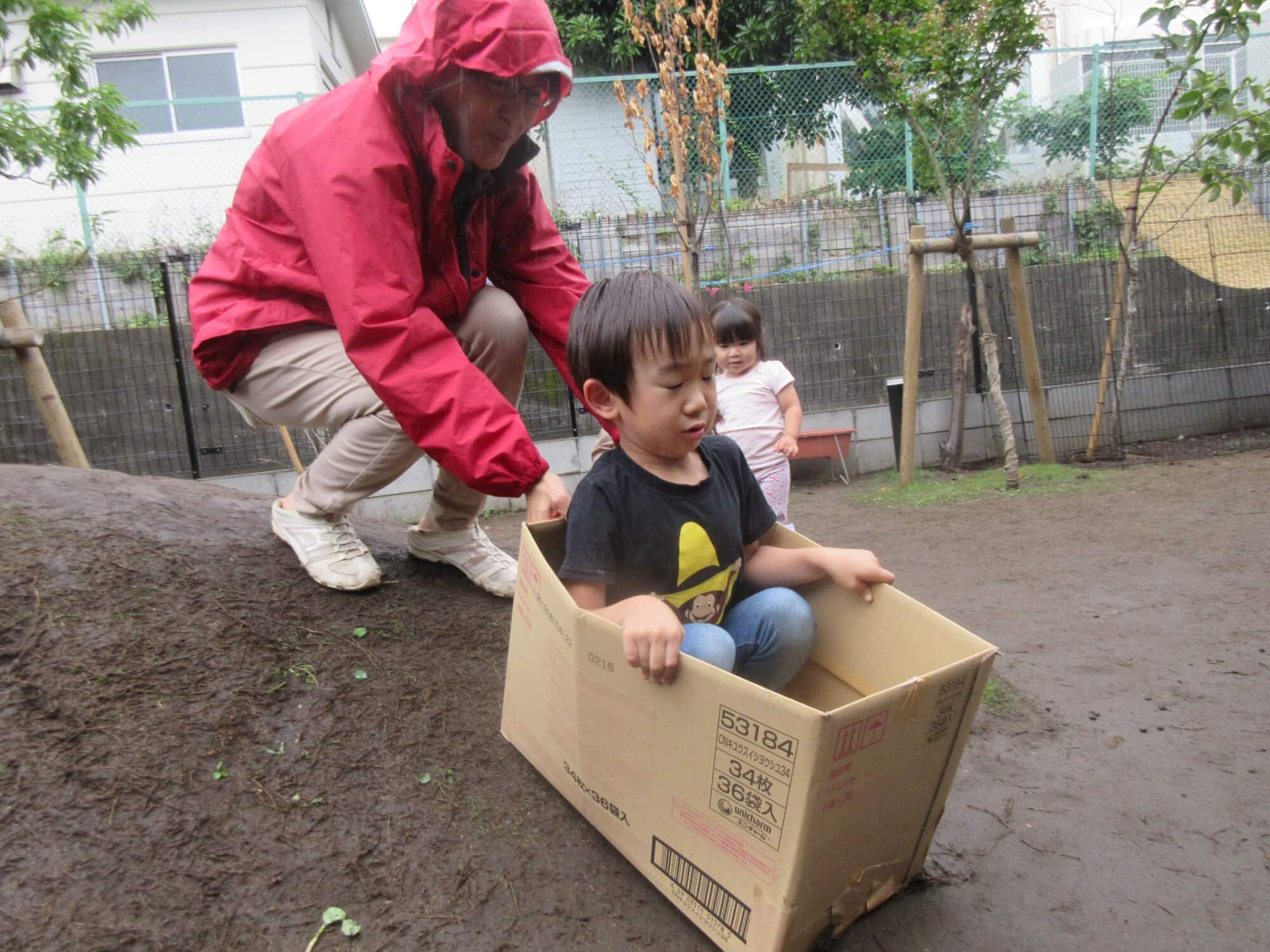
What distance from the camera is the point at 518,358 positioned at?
2.42 meters

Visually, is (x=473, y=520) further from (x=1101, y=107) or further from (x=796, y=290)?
(x=1101, y=107)

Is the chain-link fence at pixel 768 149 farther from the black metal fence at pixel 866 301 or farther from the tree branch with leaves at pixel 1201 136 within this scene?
the tree branch with leaves at pixel 1201 136

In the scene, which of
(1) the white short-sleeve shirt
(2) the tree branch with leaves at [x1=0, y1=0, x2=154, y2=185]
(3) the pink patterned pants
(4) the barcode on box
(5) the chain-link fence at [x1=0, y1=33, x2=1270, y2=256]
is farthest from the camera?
(5) the chain-link fence at [x1=0, y1=33, x2=1270, y2=256]

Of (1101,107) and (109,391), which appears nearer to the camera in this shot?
(109,391)

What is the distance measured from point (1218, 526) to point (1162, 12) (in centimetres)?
331

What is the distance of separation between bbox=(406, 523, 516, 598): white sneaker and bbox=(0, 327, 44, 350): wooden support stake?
121 inches

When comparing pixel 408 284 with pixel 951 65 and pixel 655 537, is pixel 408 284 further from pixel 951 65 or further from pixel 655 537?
pixel 951 65

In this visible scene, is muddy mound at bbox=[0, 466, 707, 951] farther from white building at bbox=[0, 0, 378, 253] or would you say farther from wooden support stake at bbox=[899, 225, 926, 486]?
white building at bbox=[0, 0, 378, 253]

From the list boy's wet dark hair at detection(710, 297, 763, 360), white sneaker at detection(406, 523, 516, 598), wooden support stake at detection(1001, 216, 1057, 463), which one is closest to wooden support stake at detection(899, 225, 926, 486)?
wooden support stake at detection(1001, 216, 1057, 463)

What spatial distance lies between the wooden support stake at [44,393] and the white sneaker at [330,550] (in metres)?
2.61

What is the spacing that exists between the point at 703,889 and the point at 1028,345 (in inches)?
217

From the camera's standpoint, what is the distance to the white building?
362 inches

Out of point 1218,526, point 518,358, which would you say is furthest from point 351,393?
point 1218,526

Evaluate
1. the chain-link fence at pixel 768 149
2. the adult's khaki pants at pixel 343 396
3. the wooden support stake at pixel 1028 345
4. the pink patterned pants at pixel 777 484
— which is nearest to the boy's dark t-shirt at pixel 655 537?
the adult's khaki pants at pixel 343 396
